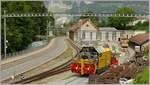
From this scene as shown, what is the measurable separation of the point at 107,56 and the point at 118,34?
413 mm

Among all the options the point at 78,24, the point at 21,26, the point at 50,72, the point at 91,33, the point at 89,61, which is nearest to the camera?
the point at 89,61

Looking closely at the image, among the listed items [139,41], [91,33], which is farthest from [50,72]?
[139,41]

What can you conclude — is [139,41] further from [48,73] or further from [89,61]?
[48,73]

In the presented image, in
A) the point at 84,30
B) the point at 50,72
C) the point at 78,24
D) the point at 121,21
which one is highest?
the point at 121,21

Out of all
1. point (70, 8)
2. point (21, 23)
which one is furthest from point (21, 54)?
point (70, 8)

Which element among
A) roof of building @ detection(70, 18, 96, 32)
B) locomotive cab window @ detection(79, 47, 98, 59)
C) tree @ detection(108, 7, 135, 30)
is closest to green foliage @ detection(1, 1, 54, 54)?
roof of building @ detection(70, 18, 96, 32)

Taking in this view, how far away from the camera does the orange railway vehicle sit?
22.1 feet

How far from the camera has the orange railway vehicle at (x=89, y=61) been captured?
673 centimetres

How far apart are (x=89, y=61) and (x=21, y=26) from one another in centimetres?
372

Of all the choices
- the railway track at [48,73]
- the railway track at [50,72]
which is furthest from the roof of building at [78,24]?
the railway track at [48,73]

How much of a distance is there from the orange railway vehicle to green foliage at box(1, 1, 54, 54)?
8.47ft

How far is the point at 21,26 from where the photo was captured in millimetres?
10094

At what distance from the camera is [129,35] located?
7.67 m

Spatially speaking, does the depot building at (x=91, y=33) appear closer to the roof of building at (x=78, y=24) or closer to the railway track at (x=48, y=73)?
the roof of building at (x=78, y=24)
